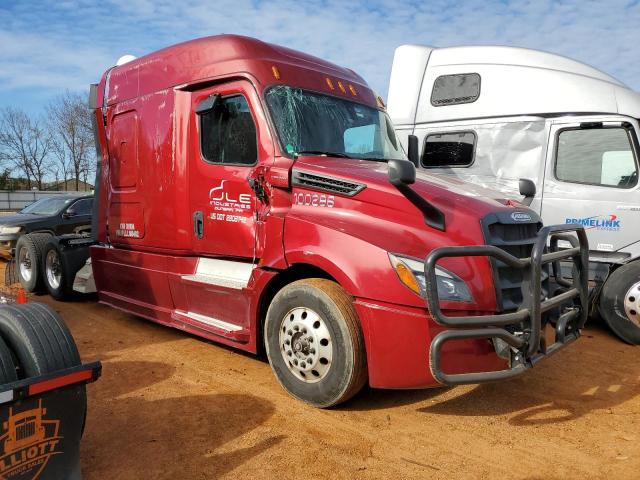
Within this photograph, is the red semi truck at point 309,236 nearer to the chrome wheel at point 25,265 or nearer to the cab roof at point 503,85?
the cab roof at point 503,85

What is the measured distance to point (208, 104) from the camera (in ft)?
15.8

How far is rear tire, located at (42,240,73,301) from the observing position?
743 cm

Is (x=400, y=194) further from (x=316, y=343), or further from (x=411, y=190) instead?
(x=316, y=343)

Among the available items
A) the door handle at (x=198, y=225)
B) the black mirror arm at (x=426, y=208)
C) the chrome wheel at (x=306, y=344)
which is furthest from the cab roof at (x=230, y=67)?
the chrome wheel at (x=306, y=344)

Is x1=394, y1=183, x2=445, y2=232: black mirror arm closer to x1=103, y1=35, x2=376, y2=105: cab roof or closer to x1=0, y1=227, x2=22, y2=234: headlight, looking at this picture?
x1=103, y1=35, x2=376, y2=105: cab roof

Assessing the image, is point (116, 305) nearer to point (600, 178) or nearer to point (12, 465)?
point (12, 465)

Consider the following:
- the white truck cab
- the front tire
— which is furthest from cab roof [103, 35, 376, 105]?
the front tire

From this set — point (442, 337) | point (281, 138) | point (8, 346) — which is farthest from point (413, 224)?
point (8, 346)

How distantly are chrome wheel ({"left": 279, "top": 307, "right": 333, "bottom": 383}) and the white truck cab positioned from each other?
2.83 m

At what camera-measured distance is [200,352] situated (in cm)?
525

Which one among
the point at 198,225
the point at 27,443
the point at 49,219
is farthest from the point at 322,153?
the point at 49,219

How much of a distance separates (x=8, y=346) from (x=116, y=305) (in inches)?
151

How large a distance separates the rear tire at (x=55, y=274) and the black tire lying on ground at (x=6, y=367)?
17.5ft

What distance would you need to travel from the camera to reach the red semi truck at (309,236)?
3434 millimetres
